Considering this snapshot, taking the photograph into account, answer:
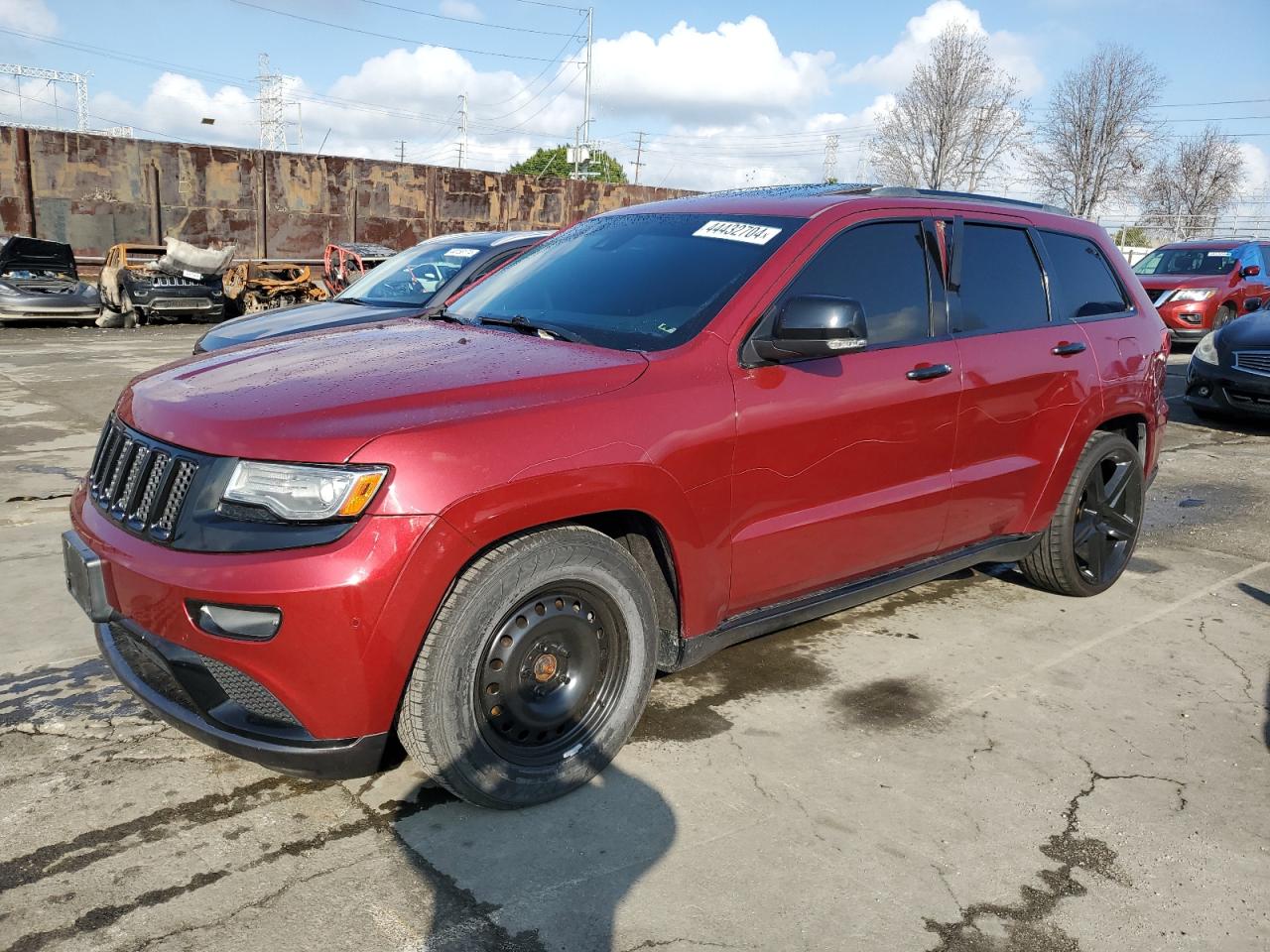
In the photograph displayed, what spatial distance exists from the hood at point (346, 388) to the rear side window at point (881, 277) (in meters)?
0.90

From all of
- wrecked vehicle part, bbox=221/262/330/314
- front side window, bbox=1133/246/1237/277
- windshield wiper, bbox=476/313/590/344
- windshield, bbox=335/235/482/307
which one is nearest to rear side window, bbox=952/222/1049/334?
windshield wiper, bbox=476/313/590/344

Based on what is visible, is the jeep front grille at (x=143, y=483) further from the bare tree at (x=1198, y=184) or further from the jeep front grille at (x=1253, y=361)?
the bare tree at (x=1198, y=184)

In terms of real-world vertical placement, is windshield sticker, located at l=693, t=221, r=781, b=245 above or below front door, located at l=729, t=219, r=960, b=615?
above

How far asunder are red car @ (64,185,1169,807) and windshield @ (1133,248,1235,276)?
45.9ft

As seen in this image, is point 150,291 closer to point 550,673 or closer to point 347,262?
point 347,262

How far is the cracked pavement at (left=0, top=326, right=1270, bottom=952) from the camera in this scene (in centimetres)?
254

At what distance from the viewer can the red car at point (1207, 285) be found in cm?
1575

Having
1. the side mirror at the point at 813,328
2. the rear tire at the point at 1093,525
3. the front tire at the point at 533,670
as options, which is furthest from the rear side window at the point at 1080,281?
the front tire at the point at 533,670

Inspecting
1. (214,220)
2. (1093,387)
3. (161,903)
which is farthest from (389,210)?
(161,903)

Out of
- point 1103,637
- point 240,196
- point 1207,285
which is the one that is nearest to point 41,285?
point 240,196

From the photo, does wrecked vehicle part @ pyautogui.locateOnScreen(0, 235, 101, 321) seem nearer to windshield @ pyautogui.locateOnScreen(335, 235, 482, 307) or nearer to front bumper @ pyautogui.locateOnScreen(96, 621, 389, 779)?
windshield @ pyautogui.locateOnScreen(335, 235, 482, 307)

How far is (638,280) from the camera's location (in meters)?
3.70

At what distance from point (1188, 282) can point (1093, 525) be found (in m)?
13.1

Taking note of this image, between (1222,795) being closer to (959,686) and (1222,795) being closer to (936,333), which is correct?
(959,686)
